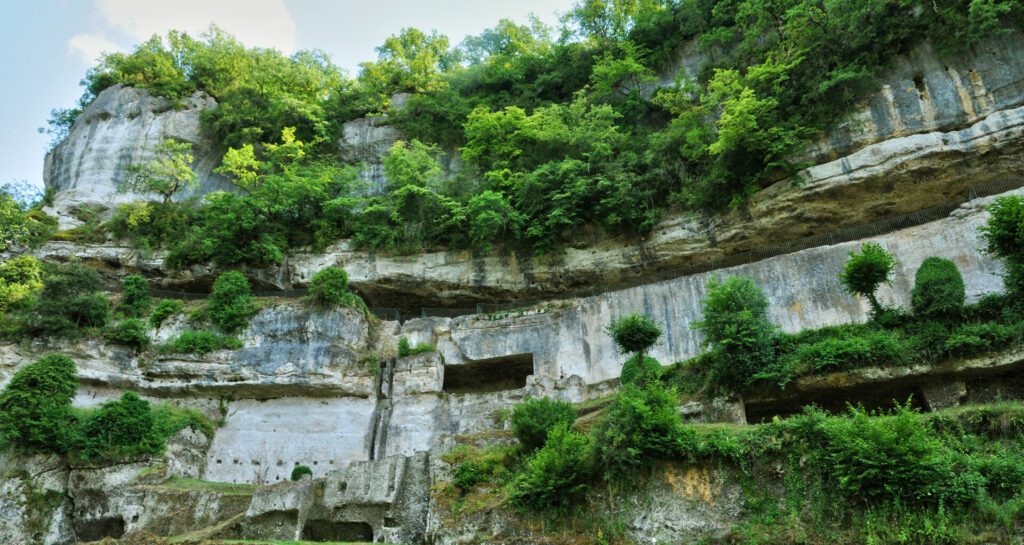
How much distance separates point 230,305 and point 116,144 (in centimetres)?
1479

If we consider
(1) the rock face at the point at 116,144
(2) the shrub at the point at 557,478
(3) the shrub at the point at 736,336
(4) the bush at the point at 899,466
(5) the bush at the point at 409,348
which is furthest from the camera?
(1) the rock face at the point at 116,144

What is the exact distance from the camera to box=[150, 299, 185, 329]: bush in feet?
82.5

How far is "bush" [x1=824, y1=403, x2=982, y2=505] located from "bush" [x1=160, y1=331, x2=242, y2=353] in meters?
20.3

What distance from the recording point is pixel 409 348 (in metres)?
25.5

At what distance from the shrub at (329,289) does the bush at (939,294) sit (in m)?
18.7

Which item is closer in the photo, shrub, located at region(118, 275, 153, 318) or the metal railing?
the metal railing

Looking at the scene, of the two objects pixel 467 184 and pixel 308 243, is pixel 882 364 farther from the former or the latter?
pixel 308 243

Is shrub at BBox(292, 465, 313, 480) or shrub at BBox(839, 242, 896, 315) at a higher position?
shrub at BBox(839, 242, 896, 315)

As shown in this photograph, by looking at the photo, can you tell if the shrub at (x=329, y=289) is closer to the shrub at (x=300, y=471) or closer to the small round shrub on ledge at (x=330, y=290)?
the small round shrub on ledge at (x=330, y=290)

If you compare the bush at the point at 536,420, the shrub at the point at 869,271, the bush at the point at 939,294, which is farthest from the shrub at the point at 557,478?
the bush at the point at 939,294

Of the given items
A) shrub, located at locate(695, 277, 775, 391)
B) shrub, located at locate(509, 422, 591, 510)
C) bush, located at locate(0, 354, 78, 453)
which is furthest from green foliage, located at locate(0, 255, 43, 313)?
shrub, located at locate(695, 277, 775, 391)

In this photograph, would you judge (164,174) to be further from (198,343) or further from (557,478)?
(557,478)

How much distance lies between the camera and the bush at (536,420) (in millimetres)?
16219

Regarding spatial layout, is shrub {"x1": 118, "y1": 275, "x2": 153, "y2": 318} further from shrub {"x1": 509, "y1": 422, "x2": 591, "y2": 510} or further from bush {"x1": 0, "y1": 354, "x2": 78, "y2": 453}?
shrub {"x1": 509, "y1": 422, "x2": 591, "y2": 510}
